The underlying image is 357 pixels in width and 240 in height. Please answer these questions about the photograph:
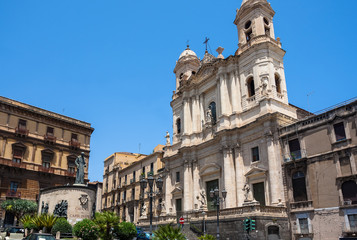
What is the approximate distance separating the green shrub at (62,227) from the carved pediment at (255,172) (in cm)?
1451

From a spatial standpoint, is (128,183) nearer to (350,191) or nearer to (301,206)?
(301,206)

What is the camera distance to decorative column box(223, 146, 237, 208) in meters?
27.5

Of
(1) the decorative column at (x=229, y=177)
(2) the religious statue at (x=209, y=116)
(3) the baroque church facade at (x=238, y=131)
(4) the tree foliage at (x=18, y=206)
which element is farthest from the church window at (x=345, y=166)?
(4) the tree foliage at (x=18, y=206)

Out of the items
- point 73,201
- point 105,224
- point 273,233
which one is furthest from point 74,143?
point 273,233

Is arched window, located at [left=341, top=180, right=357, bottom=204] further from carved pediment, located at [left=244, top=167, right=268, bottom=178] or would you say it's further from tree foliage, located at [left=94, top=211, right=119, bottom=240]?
tree foliage, located at [left=94, top=211, right=119, bottom=240]

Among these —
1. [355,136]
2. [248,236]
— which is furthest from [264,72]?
[248,236]

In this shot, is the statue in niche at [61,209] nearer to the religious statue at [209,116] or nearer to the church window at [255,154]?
the church window at [255,154]

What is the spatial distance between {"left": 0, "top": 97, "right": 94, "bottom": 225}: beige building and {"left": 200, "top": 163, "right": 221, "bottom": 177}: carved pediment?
21.2 metres

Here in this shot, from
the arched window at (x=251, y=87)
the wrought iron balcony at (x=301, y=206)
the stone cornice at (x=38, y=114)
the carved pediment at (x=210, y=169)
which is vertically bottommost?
the wrought iron balcony at (x=301, y=206)

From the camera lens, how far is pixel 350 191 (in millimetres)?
20078

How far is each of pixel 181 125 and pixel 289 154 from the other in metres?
15.3

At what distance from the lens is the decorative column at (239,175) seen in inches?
1055

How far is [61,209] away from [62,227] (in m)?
2.67

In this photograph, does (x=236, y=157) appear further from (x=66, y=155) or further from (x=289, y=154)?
(x=66, y=155)
